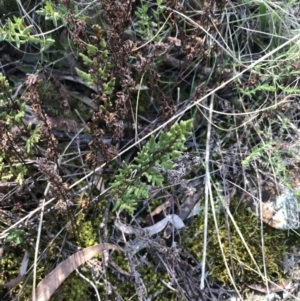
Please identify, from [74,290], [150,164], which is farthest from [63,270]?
[150,164]

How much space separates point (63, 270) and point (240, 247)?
1.90ft

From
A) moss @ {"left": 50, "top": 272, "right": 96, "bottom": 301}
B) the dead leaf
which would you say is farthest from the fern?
moss @ {"left": 50, "top": 272, "right": 96, "bottom": 301}

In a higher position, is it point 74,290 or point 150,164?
point 150,164

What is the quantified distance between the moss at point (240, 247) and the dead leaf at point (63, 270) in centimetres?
28

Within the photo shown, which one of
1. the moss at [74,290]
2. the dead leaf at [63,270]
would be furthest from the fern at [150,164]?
the moss at [74,290]

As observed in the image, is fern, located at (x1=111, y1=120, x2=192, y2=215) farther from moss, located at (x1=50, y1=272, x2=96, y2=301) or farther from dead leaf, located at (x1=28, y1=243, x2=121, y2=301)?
moss, located at (x1=50, y1=272, x2=96, y2=301)

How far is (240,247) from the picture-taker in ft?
5.44

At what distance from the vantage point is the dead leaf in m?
Answer: 1.49

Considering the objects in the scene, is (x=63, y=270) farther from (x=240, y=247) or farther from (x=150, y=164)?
(x=240, y=247)

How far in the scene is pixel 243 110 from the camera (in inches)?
70.2

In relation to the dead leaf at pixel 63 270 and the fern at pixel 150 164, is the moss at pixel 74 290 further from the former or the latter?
the fern at pixel 150 164

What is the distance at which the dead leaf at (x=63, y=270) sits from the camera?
1.49 metres

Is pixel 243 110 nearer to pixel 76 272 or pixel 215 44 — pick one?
pixel 215 44

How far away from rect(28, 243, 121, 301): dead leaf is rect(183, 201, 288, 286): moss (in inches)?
11.0
